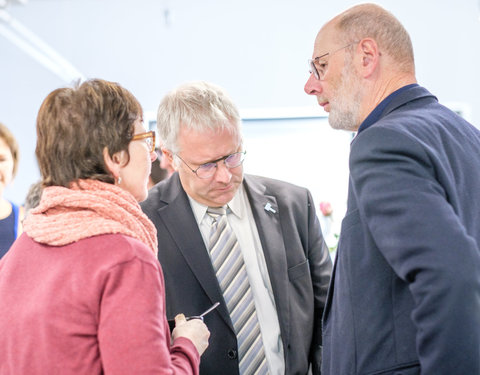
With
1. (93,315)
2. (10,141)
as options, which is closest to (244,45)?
(10,141)

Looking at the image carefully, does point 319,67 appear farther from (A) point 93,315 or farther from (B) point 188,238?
(A) point 93,315

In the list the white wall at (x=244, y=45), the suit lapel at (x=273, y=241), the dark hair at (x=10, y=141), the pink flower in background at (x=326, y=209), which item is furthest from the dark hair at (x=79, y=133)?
the white wall at (x=244, y=45)

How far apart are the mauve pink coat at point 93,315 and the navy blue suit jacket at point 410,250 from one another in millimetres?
390

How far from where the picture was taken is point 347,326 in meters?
1.09

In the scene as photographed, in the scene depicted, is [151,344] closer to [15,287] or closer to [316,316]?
[15,287]

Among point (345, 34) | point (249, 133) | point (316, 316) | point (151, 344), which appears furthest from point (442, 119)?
point (249, 133)

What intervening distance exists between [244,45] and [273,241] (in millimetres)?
2598

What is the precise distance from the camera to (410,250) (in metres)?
0.93

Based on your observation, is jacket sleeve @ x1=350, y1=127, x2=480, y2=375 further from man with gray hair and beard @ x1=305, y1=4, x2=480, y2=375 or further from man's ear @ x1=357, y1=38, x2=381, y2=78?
man's ear @ x1=357, y1=38, x2=381, y2=78

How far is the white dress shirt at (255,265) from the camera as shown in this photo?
1.57 meters

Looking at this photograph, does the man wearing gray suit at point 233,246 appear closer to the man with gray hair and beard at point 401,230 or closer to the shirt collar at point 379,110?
the man with gray hair and beard at point 401,230

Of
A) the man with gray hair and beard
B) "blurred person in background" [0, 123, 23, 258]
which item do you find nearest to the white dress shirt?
the man with gray hair and beard

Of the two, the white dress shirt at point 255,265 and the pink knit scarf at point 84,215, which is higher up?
the pink knit scarf at point 84,215

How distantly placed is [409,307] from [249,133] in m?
3.02
